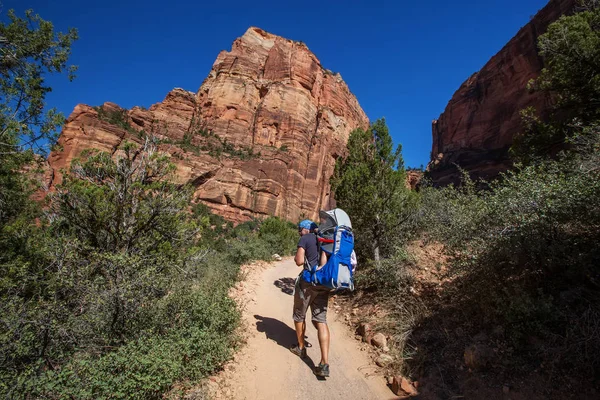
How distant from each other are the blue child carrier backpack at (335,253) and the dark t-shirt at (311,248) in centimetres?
14

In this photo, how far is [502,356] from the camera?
3.10m

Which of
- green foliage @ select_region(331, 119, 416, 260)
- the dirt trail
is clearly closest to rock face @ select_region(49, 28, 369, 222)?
green foliage @ select_region(331, 119, 416, 260)

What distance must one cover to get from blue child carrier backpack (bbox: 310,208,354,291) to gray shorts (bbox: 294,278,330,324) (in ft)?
0.77

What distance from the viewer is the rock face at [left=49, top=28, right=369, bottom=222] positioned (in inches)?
1485

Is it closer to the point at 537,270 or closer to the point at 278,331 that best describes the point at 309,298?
the point at 278,331

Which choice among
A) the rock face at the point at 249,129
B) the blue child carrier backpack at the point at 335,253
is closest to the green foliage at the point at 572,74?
the blue child carrier backpack at the point at 335,253

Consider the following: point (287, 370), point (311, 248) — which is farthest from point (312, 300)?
point (287, 370)

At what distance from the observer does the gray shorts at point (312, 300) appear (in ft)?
11.8

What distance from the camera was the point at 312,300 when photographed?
3660 mm

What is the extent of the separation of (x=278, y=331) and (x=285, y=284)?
12.5ft

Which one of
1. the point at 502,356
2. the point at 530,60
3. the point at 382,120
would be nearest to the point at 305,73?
the point at 530,60

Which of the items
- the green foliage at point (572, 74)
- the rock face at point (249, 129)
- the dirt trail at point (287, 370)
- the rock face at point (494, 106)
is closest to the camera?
the dirt trail at point (287, 370)

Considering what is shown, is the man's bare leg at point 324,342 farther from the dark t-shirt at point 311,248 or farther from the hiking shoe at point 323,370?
the dark t-shirt at point 311,248

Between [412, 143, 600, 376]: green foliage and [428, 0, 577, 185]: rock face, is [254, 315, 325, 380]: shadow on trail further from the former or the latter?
[428, 0, 577, 185]: rock face
